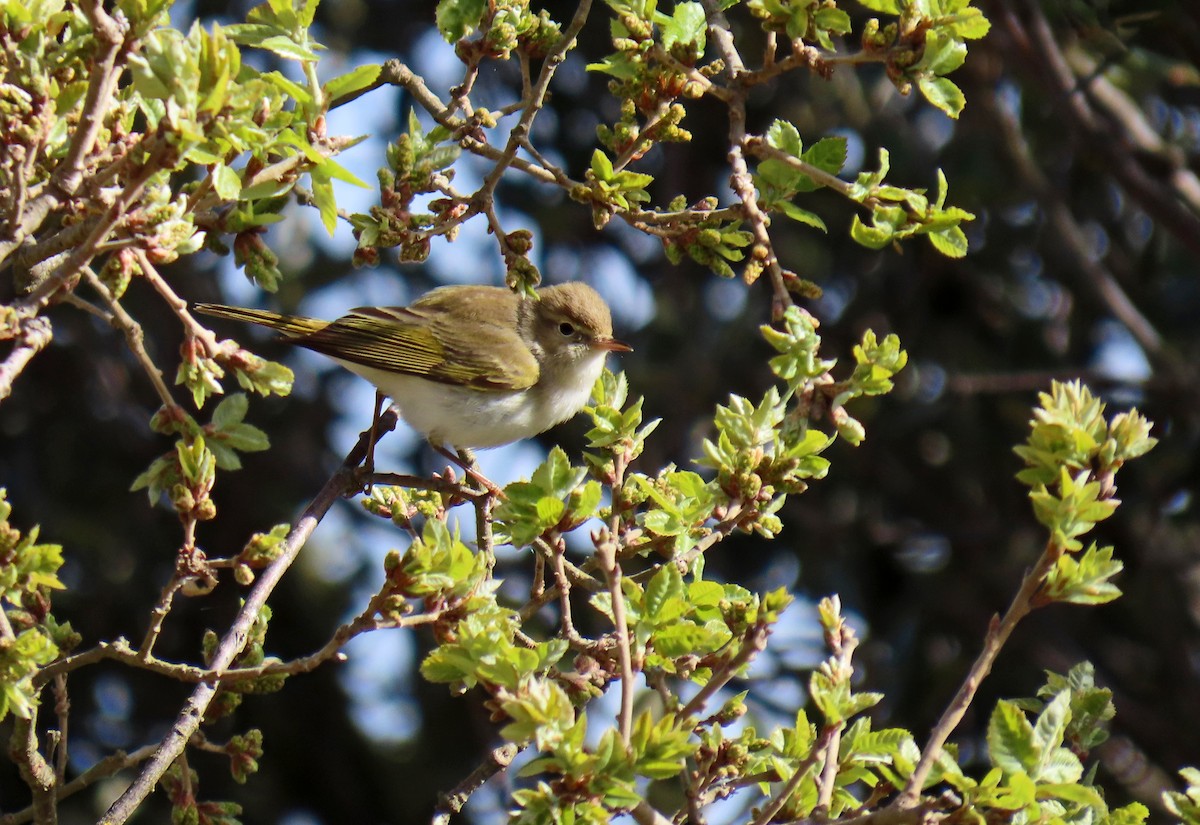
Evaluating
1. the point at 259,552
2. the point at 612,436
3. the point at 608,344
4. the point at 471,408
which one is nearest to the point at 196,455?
the point at 259,552

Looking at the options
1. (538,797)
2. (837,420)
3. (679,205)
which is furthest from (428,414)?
(538,797)

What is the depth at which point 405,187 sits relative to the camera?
8.92ft

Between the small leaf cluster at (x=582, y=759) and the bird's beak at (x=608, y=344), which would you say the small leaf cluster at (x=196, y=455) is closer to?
the small leaf cluster at (x=582, y=759)

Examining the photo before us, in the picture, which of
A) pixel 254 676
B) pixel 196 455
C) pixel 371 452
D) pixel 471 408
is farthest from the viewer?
pixel 471 408

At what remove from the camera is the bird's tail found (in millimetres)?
3781

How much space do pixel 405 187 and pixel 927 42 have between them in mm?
975

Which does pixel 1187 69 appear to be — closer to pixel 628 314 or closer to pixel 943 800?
pixel 628 314

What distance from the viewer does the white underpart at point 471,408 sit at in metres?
4.45

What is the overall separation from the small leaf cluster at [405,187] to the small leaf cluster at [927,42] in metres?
0.73

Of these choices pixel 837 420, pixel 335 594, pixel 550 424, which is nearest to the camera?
pixel 837 420

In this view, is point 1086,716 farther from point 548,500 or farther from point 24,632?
point 24,632

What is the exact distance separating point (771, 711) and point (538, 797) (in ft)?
13.6

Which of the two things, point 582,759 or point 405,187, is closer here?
point 582,759

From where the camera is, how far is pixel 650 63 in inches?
106
